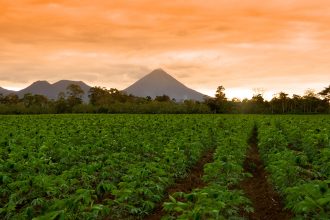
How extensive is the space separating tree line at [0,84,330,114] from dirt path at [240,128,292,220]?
65.6 metres

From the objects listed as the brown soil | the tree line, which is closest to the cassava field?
the brown soil

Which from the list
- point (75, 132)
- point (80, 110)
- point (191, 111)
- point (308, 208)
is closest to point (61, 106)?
point (80, 110)

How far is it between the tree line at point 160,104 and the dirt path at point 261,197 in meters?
65.6

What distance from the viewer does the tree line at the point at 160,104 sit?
82750mm

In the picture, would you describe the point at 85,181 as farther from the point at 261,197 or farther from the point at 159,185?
the point at 261,197

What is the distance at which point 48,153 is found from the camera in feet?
49.7

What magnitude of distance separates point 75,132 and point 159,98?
9448 cm

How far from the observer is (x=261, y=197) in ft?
40.1

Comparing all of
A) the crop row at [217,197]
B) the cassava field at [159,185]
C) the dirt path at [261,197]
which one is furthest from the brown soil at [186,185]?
the dirt path at [261,197]

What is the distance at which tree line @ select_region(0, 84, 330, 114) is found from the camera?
8275 centimetres

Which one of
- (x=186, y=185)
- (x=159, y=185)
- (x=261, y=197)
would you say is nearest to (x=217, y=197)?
(x=159, y=185)

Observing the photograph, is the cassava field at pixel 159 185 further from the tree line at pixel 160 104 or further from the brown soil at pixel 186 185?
the tree line at pixel 160 104

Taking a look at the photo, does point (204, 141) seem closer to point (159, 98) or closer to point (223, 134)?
point (223, 134)

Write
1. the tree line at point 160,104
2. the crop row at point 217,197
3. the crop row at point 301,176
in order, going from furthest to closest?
the tree line at point 160,104 → the crop row at point 301,176 → the crop row at point 217,197
